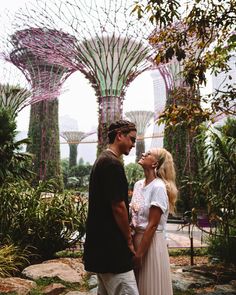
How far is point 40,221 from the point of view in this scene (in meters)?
4.45

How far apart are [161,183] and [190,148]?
909 centimetres

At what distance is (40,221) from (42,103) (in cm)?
1105

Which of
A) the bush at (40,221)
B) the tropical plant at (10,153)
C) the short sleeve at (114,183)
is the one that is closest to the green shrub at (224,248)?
the bush at (40,221)

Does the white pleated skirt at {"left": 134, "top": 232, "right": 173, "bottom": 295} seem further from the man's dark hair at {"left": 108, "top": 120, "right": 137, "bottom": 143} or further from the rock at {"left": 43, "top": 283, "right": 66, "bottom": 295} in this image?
the rock at {"left": 43, "top": 283, "right": 66, "bottom": 295}

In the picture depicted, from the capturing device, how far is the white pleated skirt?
1777 millimetres

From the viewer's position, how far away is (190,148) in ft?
35.2

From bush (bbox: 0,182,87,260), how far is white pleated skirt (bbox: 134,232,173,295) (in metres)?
2.81

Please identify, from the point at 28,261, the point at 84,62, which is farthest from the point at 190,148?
→ the point at 28,261

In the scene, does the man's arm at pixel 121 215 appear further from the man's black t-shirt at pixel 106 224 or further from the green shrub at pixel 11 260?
the green shrub at pixel 11 260

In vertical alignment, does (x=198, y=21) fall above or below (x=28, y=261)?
above

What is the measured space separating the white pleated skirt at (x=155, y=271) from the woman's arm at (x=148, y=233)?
5cm

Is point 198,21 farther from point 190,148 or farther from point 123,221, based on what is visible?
point 190,148

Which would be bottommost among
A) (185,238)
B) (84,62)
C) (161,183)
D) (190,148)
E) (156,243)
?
(185,238)

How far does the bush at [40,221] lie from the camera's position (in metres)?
4.38
